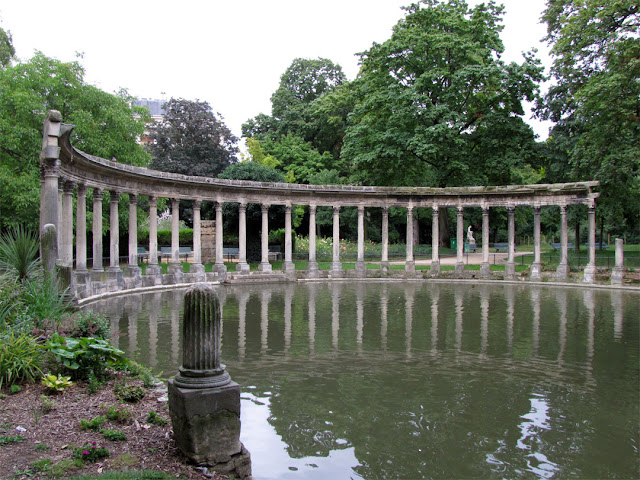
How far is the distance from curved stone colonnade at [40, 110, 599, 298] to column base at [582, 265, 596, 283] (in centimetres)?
5

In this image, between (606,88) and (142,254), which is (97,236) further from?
(606,88)

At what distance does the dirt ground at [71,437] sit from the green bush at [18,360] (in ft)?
0.74

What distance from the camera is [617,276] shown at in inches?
1096

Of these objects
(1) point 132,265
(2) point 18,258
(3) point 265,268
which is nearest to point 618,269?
(3) point 265,268

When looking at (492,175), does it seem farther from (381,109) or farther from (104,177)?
(104,177)

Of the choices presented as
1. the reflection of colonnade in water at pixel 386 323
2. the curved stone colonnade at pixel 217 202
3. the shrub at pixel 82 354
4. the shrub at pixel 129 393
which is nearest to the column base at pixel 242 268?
the curved stone colonnade at pixel 217 202

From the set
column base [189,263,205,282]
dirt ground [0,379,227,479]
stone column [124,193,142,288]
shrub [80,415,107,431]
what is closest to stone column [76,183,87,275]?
stone column [124,193,142,288]

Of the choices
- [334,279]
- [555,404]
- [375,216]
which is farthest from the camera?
[375,216]

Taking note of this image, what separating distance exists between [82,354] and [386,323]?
9.87 metres

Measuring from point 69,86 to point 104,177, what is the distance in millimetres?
9369

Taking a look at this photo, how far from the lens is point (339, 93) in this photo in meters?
45.8

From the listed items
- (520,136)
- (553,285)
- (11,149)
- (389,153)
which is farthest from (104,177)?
(520,136)

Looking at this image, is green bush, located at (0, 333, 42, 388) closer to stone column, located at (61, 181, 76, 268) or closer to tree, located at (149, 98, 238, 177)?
stone column, located at (61, 181, 76, 268)

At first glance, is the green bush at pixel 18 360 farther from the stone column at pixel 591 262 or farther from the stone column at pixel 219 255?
the stone column at pixel 591 262
